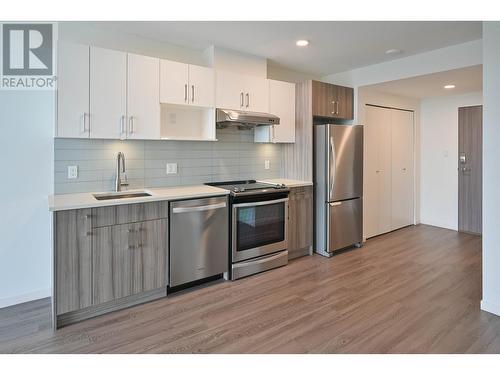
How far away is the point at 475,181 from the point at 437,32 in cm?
294

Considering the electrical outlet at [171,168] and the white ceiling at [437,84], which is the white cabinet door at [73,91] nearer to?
the electrical outlet at [171,168]

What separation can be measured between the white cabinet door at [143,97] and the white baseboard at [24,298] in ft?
5.31

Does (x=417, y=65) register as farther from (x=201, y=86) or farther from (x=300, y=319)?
(x=300, y=319)

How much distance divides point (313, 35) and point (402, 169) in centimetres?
319

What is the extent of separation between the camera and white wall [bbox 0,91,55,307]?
2652 millimetres

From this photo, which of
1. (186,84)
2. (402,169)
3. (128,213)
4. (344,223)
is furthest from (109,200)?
(402,169)

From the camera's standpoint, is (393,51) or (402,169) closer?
(393,51)

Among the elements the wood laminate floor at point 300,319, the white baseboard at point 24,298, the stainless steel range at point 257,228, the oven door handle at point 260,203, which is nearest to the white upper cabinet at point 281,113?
the stainless steel range at point 257,228

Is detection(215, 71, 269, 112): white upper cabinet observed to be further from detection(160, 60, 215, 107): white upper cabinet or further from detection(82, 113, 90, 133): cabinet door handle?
detection(82, 113, 90, 133): cabinet door handle

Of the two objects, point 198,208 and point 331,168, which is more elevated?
point 331,168

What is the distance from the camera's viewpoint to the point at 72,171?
114 inches

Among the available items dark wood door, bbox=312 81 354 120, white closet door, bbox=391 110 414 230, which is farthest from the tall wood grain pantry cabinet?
dark wood door, bbox=312 81 354 120

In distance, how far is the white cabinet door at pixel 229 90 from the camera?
11.1ft

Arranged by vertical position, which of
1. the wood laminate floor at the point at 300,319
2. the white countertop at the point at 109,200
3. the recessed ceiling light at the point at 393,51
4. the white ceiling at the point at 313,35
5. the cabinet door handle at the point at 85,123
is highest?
the recessed ceiling light at the point at 393,51
